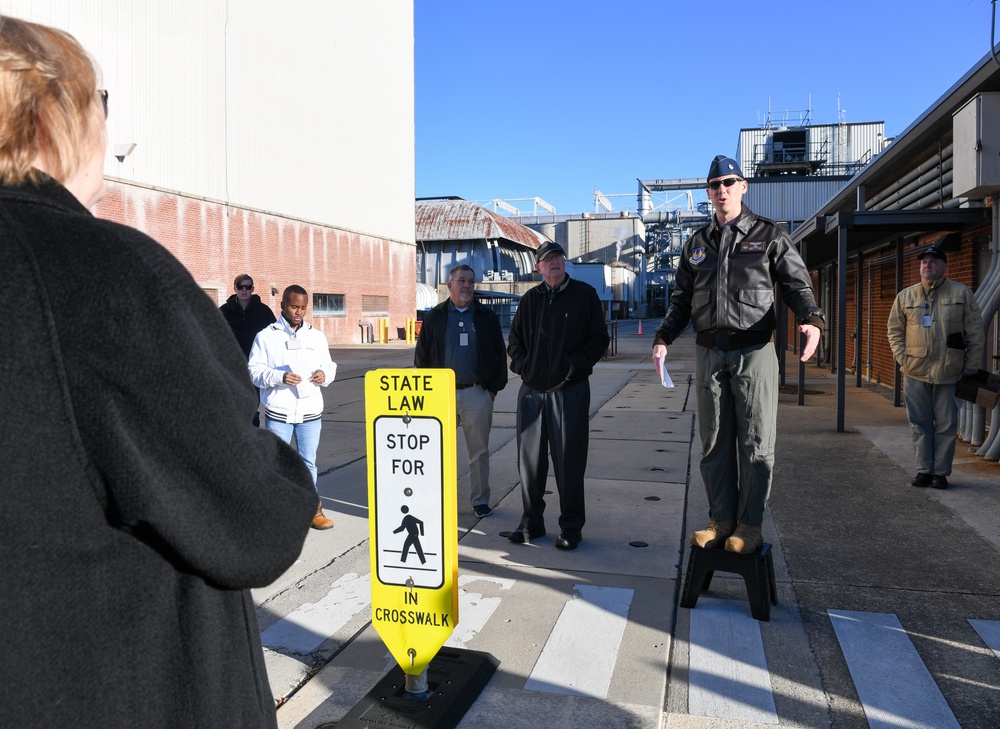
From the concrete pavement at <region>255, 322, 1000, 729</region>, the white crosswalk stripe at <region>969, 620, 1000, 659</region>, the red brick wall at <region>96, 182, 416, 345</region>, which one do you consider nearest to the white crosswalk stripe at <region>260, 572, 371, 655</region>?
the concrete pavement at <region>255, 322, 1000, 729</region>

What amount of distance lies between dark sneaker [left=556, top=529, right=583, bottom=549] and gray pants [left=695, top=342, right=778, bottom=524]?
3.96ft

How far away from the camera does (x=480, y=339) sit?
633 centimetres

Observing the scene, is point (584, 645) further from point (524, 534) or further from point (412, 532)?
point (524, 534)

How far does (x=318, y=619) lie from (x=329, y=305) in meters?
30.0

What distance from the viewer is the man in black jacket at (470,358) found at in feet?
20.6

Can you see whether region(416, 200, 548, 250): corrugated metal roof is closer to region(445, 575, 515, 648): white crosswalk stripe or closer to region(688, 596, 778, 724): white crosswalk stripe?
region(445, 575, 515, 648): white crosswalk stripe

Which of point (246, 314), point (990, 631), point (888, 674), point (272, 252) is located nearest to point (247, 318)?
point (246, 314)

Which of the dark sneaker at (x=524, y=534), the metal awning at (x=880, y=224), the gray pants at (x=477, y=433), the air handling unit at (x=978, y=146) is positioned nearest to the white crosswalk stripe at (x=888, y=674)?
the dark sneaker at (x=524, y=534)

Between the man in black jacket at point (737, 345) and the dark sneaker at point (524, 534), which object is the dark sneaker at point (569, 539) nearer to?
the dark sneaker at point (524, 534)

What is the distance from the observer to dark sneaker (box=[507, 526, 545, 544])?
5.52 m

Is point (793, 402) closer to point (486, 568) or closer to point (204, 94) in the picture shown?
point (486, 568)

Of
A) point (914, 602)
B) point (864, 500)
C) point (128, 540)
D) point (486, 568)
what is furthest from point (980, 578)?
point (128, 540)

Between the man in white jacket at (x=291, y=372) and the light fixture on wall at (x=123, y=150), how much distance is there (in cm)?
1909

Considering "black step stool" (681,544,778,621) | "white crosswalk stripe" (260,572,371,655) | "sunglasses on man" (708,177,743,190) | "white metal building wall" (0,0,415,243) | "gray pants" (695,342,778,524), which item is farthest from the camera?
"white metal building wall" (0,0,415,243)
